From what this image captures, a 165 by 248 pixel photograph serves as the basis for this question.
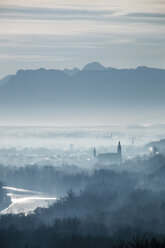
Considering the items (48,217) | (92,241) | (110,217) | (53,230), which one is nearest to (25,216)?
(48,217)

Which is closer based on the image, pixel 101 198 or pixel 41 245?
pixel 41 245

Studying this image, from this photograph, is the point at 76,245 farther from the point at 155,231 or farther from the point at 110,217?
the point at 110,217

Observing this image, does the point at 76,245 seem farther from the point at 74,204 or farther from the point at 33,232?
the point at 74,204

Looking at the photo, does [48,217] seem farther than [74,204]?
No

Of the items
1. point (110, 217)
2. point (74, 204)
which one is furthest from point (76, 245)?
point (74, 204)

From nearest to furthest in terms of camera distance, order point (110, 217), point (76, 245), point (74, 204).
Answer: point (76, 245) < point (110, 217) < point (74, 204)

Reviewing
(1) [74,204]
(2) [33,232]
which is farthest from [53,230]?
(1) [74,204]

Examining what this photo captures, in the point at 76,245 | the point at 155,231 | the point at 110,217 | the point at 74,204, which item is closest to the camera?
the point at 76,245

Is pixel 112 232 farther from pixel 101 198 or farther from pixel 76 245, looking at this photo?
pixel 101 198
